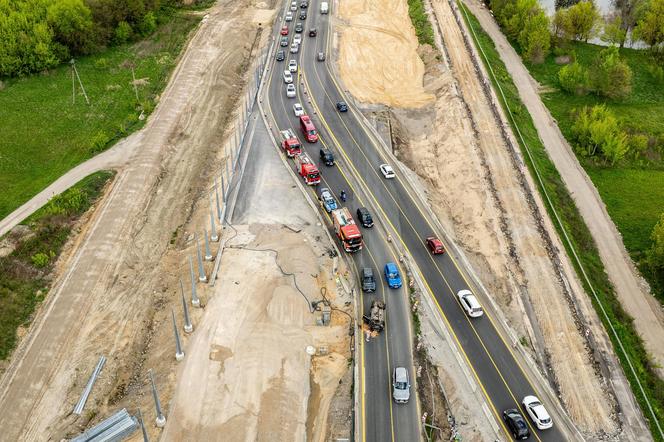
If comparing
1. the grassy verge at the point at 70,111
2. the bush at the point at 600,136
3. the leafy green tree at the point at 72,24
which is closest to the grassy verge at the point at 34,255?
the grassy verge at the point at 70,111

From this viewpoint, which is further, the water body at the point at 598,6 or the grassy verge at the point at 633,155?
the water body at the point at 598,6

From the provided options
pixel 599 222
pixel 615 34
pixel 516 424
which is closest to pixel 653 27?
pixel 615 34

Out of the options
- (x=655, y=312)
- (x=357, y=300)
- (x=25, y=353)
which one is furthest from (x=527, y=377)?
(x=25, y=353)

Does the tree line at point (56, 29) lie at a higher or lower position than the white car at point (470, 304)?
higher

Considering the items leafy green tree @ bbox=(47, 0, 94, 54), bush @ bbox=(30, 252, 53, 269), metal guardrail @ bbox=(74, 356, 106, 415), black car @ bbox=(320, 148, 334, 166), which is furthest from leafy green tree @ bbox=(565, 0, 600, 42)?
metal guardrail @ bbox=(74, 356, 106, 415)

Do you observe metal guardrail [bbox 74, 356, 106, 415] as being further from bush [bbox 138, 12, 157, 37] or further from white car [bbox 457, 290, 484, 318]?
bush [bbox 138, 12, 157, 37]

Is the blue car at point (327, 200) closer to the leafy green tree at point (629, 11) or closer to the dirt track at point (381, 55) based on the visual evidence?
the dirt track at point (381, 55)
